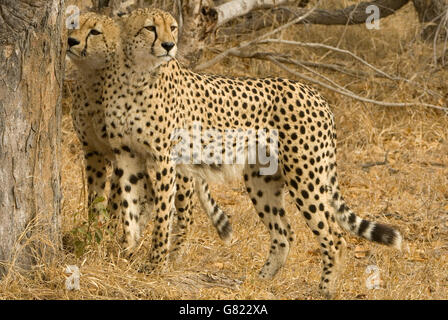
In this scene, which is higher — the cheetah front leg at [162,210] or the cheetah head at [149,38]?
the cheetah head at [149,38]

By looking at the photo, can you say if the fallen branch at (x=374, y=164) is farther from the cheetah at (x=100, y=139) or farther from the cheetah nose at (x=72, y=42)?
the cheetah nose at (x=72, y=42)

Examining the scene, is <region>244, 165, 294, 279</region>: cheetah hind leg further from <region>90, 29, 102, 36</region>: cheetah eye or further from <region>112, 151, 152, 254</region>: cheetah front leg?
<region>90, 29, 102, 36</region>: cheetah eye

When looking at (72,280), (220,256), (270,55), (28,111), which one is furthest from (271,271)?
(270,55)

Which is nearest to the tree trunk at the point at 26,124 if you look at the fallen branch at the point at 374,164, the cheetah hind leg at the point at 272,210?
the cheetah hind leg at the point at 272,210

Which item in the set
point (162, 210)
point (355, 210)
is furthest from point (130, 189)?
point (355, 210)

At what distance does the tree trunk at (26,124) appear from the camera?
3.31 m

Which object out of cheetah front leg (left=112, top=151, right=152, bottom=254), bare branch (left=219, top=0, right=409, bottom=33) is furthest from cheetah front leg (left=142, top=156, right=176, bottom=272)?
bare branch (left=219, top=0, right=409, bottom=33)

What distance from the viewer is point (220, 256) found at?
13.7 feet

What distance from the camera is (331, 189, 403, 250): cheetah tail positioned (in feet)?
Result: 13.0

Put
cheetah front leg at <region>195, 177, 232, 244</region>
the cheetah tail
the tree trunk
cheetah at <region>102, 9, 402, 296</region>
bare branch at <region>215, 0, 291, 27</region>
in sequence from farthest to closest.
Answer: bare branch at <region>215, 0, 291, 27</region>, cheetah front leg at <region>195, 177, 232, 244</region>, the cheetah tail, cheetah at <region>102, 9, 402, 296</region>, the tree trunk

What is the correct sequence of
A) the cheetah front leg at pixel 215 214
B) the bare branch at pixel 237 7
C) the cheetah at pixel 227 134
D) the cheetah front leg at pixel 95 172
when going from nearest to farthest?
the cheetah at pixel 227 134
the cheetah front leg at pixel 95 172
the cheetah front leg at pixel 215 214
the bare branch at pixel 237 7

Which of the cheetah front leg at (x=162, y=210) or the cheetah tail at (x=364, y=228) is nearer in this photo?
the cheetah front leg at (x=162, y=210)

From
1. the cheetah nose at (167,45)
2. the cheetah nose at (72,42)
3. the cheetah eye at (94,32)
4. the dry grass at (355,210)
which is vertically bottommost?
the dry grass at (355,210)

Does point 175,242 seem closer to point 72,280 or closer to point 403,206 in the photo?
point 72,280
